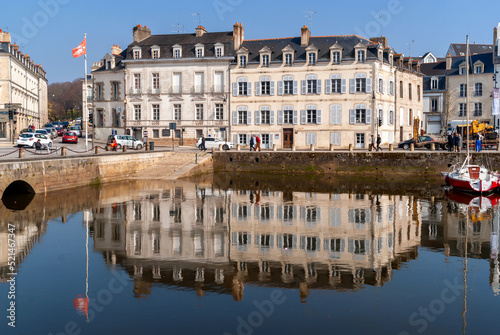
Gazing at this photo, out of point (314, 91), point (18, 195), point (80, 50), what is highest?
point (80, 50)

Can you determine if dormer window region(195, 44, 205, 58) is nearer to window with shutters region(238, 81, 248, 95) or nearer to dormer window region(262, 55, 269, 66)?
window with shutters region(238, 81, 248, 95)

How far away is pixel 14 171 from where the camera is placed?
2517cm

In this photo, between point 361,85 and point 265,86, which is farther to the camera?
point 265,86

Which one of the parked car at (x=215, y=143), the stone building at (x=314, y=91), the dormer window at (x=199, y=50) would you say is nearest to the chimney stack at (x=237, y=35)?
the stone building at (x=314, y=91)

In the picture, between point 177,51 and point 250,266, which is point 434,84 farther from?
point 250,266

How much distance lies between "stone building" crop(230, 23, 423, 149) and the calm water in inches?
785

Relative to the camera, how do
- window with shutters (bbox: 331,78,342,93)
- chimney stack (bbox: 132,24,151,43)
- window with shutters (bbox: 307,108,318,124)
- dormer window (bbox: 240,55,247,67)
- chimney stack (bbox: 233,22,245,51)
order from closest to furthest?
window with shutters (bbox: 331,78,342,93) < window with shutters (bbox: 307,108,318,124) < dormer window (bbox: 240,55,247,67) < chimney stack (bbox: 233,22,245,51) < chimney stack (bbox: 132,24,151,43)

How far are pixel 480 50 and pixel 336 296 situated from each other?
67.9 meters

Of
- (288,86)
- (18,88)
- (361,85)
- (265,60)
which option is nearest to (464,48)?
(361,85)

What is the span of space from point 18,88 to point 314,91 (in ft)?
124

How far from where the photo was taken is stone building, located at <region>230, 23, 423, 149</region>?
45344mm

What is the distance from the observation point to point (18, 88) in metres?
65.1

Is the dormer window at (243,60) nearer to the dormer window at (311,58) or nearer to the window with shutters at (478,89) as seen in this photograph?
the dormer window at (311,58)

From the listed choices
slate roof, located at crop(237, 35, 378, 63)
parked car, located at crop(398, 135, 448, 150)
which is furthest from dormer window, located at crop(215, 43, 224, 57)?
parked car, located at crop(398, 135, 448, 150)
